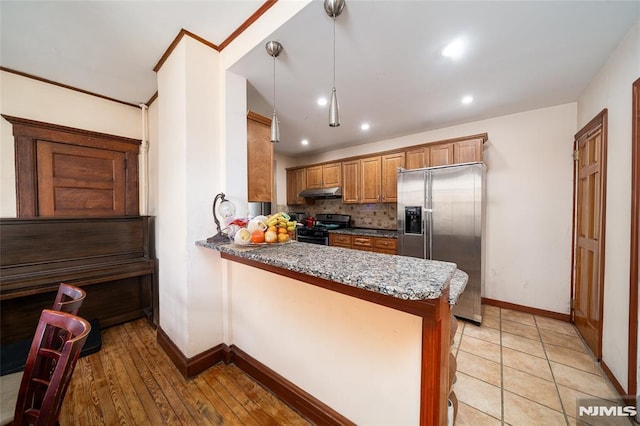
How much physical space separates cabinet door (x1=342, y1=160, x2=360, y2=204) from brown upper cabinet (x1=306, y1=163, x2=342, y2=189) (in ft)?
0.36

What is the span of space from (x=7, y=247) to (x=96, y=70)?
174 centimetres

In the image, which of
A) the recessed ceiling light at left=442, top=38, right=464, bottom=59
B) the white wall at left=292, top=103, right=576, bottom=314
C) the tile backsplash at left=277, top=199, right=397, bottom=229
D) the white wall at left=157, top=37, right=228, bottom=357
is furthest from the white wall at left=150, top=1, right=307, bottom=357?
the white wall at left=292, top=103, right=576, bottom=314

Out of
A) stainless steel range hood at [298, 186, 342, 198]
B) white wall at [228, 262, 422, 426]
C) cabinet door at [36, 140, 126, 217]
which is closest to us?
white wall at [228, 262, 422, 426]

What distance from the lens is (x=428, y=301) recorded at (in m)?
0.77

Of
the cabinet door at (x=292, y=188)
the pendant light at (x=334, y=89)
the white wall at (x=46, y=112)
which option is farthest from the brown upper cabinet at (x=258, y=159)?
the cabinet door at (x=292, y=188)

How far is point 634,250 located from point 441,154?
1945mm

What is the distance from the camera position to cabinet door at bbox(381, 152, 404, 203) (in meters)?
3.46

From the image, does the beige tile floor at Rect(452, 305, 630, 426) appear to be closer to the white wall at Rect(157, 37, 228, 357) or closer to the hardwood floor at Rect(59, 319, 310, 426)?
the hardwood floor at Rect(59, 319, 310, 426)

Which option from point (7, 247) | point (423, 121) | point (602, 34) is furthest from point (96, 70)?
point (602, 34)

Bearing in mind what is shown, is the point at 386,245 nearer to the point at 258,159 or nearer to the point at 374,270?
the point at 258,159

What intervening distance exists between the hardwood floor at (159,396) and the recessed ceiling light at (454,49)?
108 inches

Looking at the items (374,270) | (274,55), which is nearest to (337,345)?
(374,270)

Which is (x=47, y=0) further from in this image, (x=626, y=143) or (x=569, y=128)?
(x=569, y=128)

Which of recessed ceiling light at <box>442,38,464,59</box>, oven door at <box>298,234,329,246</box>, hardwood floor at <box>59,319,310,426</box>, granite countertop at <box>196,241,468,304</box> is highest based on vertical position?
recessed ceiling light at <box>442,38,464,59</box>
